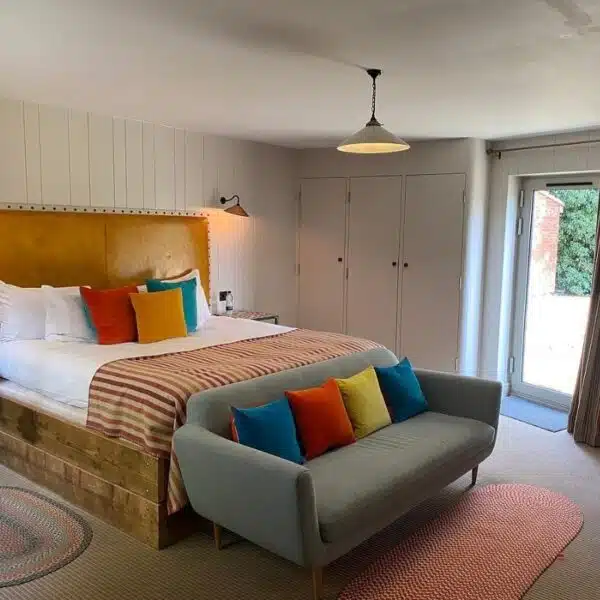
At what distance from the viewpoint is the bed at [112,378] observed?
2746 millimetres

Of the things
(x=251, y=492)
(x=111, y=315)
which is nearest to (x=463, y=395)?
(x=251, y=492)

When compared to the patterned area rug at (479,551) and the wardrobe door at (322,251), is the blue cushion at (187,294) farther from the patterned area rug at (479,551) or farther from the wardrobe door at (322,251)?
the patterned area rug at (479,551)

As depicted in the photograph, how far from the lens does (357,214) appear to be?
5.62 metres

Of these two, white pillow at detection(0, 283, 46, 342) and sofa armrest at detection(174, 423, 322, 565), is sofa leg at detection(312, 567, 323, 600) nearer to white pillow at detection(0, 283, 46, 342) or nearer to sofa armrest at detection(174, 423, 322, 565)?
sofa armrest at detection(174, 423, 322, 565)

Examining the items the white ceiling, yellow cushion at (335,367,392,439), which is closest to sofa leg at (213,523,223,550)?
yellow cushion at (335,367,392,439)

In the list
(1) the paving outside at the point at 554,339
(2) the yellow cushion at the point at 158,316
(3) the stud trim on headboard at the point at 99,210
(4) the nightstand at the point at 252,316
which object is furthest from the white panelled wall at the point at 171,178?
(1) the paving outside at the point at 554,339

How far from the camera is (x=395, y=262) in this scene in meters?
5.45

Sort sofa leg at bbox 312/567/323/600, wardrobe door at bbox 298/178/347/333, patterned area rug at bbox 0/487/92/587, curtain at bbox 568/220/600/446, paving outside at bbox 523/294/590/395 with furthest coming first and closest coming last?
wardrobe door at bbox 298/178/347/333 < paving outside at bbox 523/294/590/395 < curtain at bbox 568/220/600/446 < patterned area rug at bbox 0/487/92/587 < sofa leg at bbox 312/567/323/600

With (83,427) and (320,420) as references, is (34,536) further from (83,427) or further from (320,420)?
(320,420)

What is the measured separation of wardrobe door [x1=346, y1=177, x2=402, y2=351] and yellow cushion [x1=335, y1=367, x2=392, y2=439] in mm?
2350

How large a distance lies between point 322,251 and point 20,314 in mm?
2977

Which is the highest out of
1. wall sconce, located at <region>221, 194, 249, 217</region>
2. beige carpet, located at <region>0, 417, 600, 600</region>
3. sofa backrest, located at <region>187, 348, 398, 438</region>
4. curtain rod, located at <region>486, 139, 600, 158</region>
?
curtain rod, located at <region>486, 139, 600, 158</region>

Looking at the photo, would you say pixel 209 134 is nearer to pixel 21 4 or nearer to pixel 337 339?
pixel 337 339

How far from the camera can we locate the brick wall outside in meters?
5.03
